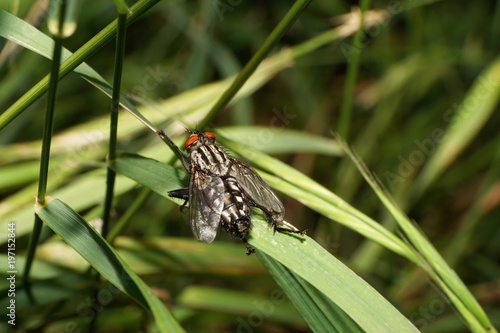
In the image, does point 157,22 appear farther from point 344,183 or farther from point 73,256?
point 73,256

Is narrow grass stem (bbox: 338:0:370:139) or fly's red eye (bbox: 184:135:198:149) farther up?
narrow grass stem (bbox: 338:0:370:139)

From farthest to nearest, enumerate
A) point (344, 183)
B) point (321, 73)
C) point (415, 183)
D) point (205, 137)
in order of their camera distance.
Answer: point (321, 73)
point (415, 183)
point (344, 183)
point (205, 137)

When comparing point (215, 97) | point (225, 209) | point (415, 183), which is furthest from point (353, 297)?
point (415, 183)

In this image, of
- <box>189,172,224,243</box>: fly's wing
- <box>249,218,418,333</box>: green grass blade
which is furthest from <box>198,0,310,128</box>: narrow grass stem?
<box>249,218,418,333</box>: green grass blade

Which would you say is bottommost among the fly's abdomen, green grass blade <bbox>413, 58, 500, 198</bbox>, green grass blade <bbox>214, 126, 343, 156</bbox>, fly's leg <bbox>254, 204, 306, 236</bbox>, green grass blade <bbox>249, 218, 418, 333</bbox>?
green grass blade <bbox>249, 218, 418, 333</bbox>

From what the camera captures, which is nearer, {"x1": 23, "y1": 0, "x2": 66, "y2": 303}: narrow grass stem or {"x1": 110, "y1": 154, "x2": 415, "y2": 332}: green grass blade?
{"x1": 23, "y1": 0, "x2": 66, "y2": 303}: narrow grass stem

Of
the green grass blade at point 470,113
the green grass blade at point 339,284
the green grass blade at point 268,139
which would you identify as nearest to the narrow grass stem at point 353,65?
the green grass blade at point 268,139

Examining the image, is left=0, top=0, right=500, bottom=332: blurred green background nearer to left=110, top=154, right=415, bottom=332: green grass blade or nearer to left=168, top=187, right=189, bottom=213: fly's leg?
left=168, top=187, right=189, bottom=213: fly's leg
